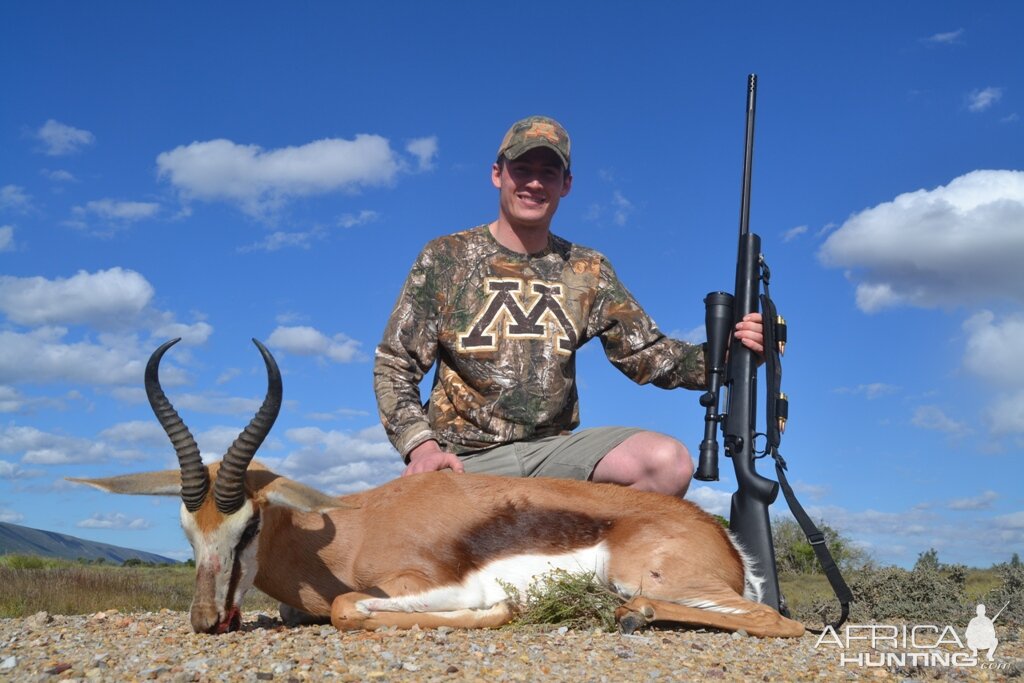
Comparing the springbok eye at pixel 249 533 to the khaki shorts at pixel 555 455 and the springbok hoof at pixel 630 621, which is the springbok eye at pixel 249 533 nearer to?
the khaki shorts at pixel 555 455

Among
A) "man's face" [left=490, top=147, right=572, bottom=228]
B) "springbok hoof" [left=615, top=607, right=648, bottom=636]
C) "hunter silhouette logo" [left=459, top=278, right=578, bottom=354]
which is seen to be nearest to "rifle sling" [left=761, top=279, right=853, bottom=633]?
"springbok hoof" [left=615, top=607, right=648, bottom=636]

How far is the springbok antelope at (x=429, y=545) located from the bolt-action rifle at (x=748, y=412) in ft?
0.77

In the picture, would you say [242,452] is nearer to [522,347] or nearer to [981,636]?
[522,347]

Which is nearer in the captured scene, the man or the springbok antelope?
the springbok antelope

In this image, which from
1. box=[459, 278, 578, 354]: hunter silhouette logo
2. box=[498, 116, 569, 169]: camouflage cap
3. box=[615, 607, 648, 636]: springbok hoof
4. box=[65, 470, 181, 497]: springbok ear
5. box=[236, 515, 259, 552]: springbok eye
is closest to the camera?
box=[615, 607, 648, 636]: springbok hoof

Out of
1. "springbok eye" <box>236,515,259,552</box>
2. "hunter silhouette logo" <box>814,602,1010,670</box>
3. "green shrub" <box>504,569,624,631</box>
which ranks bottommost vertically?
"hunter silhouette logo" <box>814,602,1010,670</box>

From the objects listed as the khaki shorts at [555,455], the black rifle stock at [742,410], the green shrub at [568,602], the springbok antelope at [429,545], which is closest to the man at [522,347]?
the khaki shorts at [555,455]

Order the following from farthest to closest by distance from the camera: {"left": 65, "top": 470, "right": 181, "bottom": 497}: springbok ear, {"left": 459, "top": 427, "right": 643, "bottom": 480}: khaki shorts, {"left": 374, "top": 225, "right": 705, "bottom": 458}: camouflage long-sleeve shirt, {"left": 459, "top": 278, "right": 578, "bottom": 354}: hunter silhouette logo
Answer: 1. {"left": 459, "top": 278, "right": 578, "bottom": 354}: hunter silhouette logo
2. {"left": 374, "top": 225, "right": 705, "bottom": 458}: camouflage long-sleeve shirt
3. {"left": 459, "top": 427, "right": 643, "bottom": 480}: khaki shorts
4. {"left": 65, "top": 470, "right": 181, "bottom": 497}: springbok ear

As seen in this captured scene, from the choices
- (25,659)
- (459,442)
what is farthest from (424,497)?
(25,659)

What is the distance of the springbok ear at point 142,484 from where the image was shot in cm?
599

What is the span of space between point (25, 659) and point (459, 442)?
11.5ft

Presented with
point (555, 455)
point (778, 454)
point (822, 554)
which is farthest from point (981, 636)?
point (555, 455)

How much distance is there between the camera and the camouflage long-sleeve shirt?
767 centimetres

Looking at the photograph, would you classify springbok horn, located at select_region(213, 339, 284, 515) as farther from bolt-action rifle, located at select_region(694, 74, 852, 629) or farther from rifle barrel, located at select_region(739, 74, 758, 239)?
rifle barrel, located at select_region(739, 74, 758, 239)
